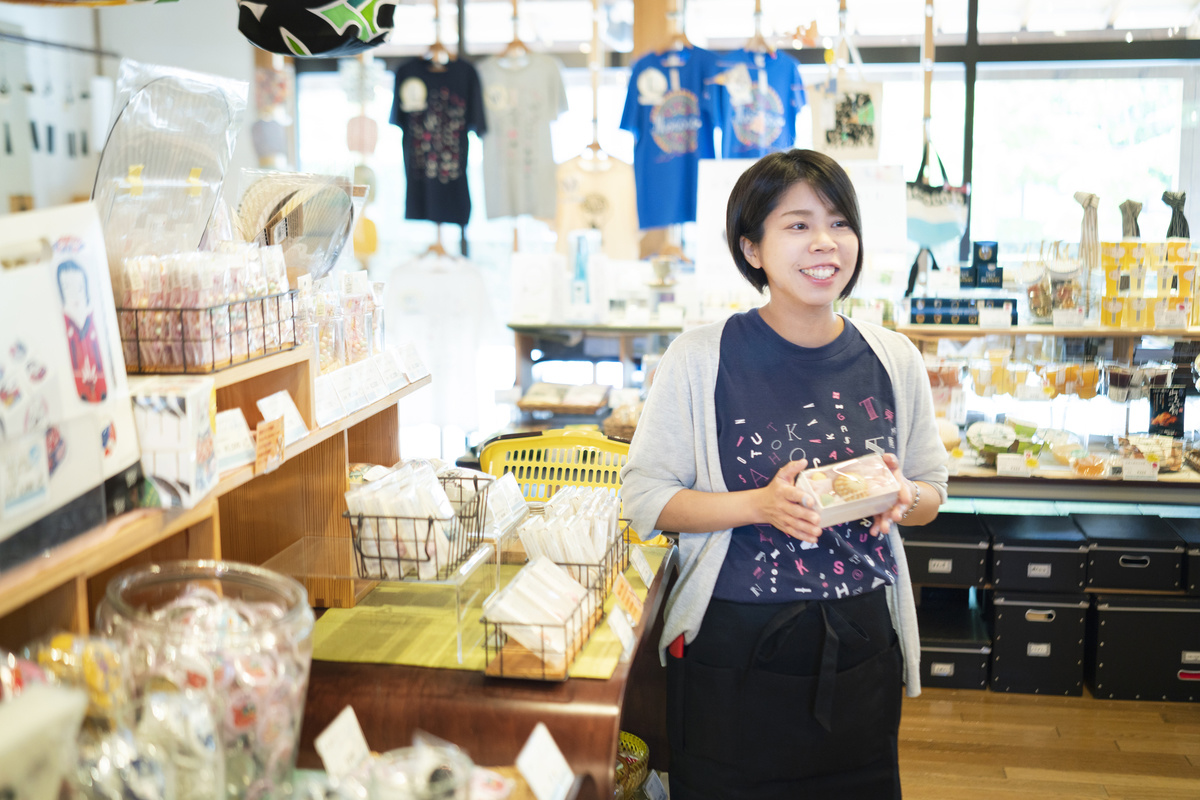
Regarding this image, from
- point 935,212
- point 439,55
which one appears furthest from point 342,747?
point 439,55

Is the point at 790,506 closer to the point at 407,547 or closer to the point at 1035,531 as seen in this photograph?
the point at 407,547

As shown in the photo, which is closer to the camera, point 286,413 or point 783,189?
point 286,413

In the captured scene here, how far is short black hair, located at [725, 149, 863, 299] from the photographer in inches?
69.3

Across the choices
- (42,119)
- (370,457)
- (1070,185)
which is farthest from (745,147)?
(42,119)

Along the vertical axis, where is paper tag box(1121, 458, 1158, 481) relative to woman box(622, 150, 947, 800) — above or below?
below

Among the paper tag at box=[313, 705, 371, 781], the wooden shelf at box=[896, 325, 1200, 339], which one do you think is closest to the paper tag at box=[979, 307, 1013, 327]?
the wooden shelf at box=[896, 325, 1200, 339]

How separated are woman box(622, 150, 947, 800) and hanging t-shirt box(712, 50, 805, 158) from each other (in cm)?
287

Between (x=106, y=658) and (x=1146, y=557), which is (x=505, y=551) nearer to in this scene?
(x=106, y=658)

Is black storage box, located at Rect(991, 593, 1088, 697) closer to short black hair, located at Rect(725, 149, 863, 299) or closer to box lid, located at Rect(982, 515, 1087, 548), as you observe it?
box lid, located at Rect(982, 515, 1087, 548)

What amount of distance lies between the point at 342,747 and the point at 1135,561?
3023 mm

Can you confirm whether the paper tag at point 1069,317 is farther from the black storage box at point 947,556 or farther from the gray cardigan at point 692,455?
the gray cardigan at point 692,455

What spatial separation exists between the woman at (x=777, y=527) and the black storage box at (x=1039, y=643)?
71.4 inches

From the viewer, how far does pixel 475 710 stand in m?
1.47

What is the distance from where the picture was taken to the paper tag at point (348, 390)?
1771 mm
